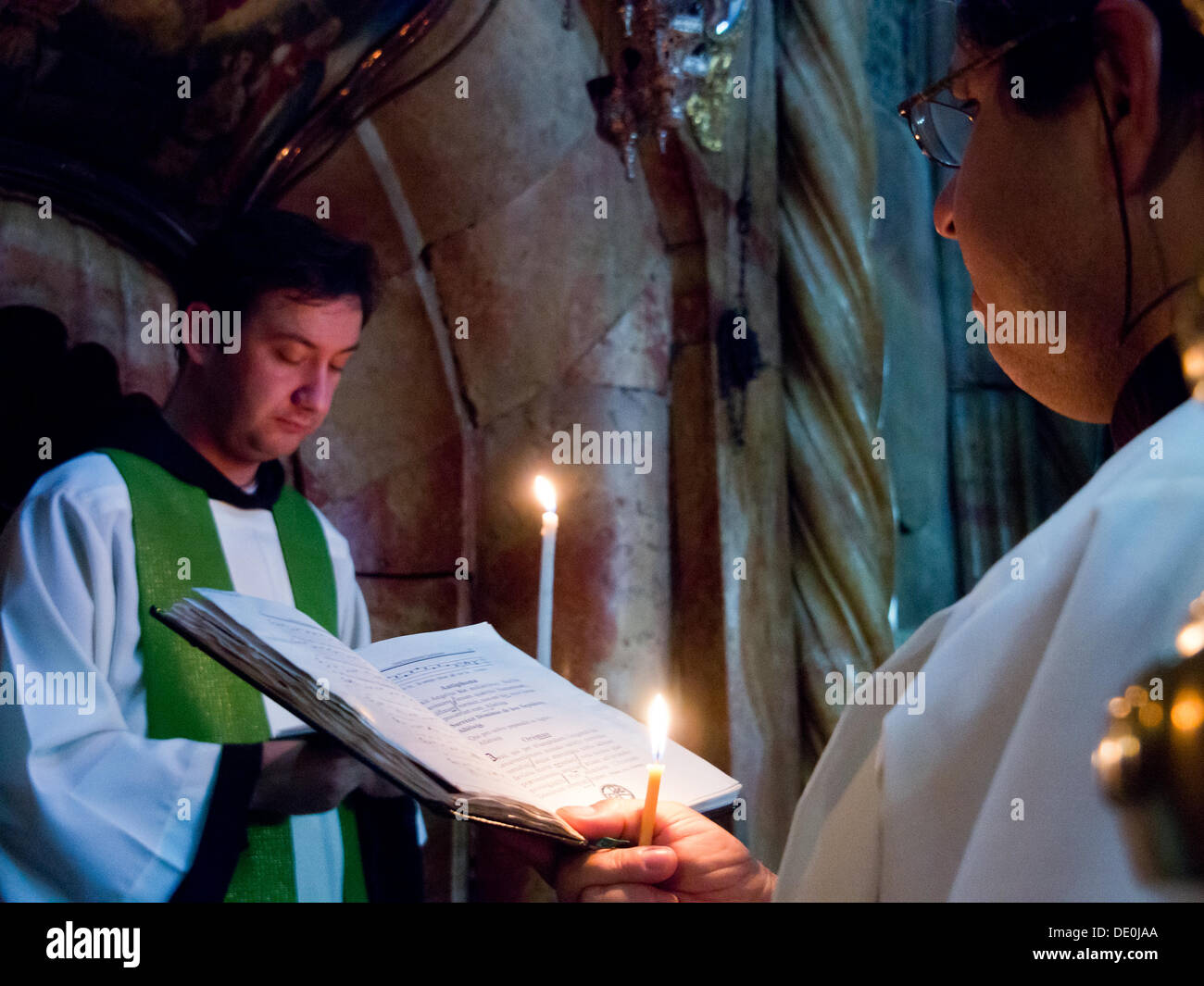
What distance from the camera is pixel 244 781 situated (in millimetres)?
1601

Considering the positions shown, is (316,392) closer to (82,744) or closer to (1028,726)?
(82,744)

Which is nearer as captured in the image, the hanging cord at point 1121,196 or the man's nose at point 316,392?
the hanging cord at point 1121,196

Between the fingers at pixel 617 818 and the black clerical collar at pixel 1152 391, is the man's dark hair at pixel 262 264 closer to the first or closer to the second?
the fingers at pixel 617 818

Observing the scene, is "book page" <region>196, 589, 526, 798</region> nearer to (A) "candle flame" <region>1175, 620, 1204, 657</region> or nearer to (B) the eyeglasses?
(A) "candle flame" <region>1175, 620, 1204, 657</region>

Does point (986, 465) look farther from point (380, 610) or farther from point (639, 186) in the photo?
point (380, 610)

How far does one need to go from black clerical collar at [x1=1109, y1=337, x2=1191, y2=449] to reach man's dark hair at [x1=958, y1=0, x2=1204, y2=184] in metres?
0.13

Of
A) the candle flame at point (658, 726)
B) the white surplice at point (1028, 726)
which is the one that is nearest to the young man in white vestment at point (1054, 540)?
the white surplice at point (1028, 726)

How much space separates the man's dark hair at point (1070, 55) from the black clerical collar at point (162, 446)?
4.68 ft

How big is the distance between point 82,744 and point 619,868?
3.11 ft

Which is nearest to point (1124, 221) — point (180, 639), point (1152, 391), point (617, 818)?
point (1152, 391)

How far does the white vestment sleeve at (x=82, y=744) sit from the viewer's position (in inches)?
57.9

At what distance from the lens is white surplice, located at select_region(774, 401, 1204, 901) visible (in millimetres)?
544
